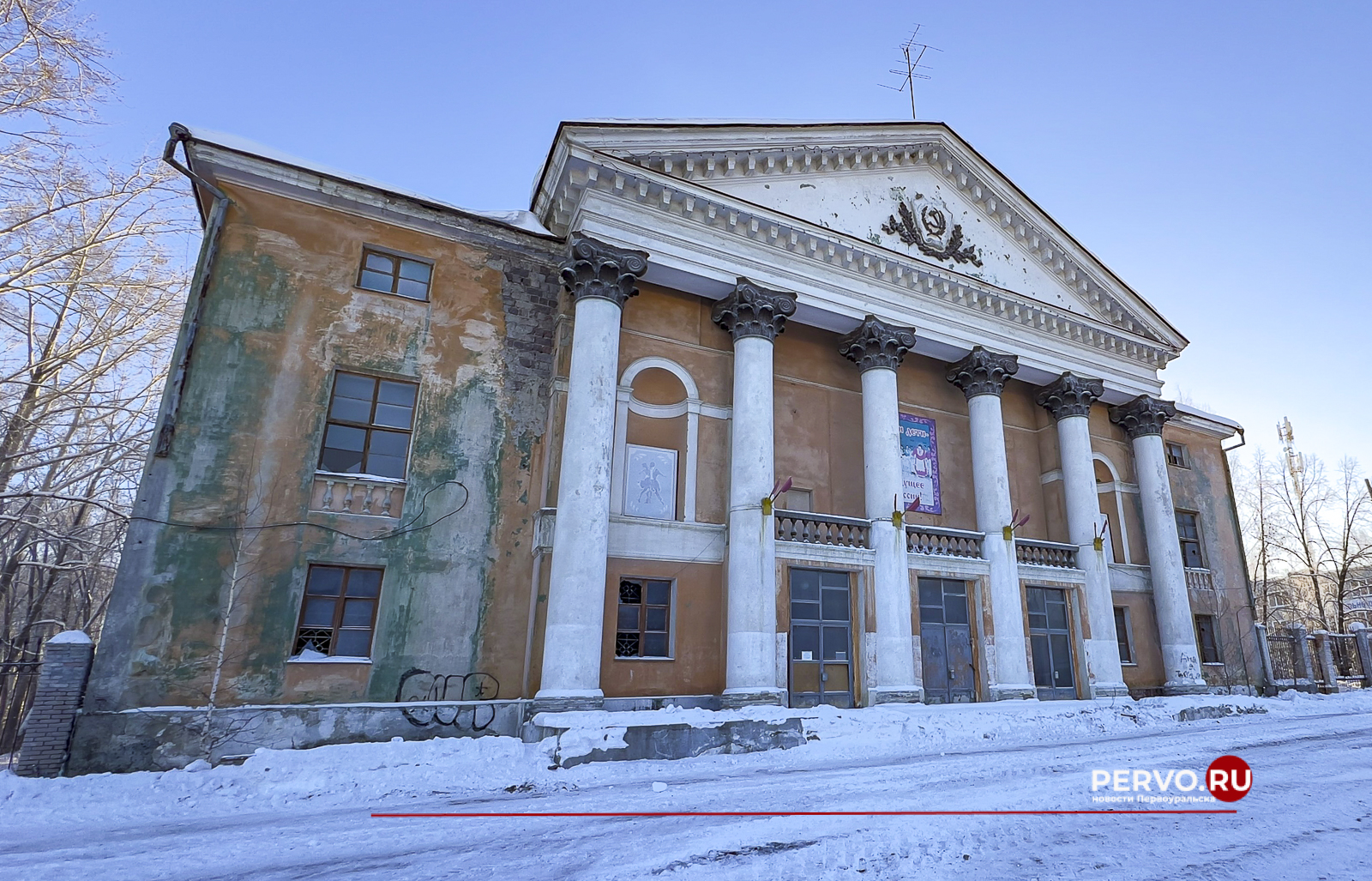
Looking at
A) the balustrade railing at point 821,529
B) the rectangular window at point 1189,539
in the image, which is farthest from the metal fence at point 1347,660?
the balustrade railing at point 821,529

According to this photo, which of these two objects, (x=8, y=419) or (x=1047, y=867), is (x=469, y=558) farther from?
(x=8, y=419)

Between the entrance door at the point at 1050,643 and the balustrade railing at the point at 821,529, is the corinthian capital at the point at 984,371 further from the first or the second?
the balustrade railing at the point at 821,529

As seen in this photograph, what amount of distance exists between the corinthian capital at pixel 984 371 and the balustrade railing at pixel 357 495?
14092 millimetres

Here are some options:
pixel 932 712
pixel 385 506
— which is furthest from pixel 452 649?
pixel 932 712

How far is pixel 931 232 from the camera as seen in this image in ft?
60.7

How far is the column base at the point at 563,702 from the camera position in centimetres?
1118

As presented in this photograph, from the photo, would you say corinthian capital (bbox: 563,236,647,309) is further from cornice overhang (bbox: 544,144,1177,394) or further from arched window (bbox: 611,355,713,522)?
arched window (bbox: 611,355,713,522)

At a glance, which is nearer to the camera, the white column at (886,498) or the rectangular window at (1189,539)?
the white column at (886,498)

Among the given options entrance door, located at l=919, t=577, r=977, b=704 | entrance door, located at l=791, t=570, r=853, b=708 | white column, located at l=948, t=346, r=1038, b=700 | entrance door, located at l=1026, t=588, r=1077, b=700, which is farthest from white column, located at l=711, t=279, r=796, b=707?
entrance door, located at l=1026, t=588, r=1077, b=700

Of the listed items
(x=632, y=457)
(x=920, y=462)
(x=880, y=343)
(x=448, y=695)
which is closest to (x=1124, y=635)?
(x=920, y=462)

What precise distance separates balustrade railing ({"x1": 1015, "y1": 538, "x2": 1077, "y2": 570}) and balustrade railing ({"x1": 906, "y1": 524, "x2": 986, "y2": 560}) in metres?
1.17

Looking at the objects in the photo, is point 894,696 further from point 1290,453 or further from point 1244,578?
point 1290,453

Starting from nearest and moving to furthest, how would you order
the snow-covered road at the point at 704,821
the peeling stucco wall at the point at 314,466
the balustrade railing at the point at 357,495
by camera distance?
the snow-covered road at the point at 704,821 < the peeling stucco wall at the point at 314,466 < the balustrade railing at the point at 357,495

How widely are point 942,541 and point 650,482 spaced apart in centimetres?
736
